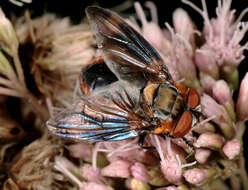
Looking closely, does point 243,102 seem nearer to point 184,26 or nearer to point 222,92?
point 222,92

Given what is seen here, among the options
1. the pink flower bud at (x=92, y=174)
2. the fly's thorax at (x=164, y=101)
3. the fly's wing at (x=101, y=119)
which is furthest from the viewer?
the pink flower bud at (x=92, y=174)

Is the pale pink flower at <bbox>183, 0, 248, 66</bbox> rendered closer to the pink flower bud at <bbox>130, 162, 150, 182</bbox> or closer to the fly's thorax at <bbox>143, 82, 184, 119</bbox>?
the fly's thorax at <bbox>143, 82, 184, 119</bbox>

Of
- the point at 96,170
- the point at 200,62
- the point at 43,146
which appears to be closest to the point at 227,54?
the point at 200,62

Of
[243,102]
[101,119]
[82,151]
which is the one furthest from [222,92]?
[82,151]

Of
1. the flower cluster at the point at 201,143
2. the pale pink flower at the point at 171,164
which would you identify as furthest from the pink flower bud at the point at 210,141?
the pale pink flower at the point at 171,164

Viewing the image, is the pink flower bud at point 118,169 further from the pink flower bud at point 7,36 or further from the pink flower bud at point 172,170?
the pink flower bud at point 7,36

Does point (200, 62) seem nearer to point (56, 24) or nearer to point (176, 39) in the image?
point (176, 39)
